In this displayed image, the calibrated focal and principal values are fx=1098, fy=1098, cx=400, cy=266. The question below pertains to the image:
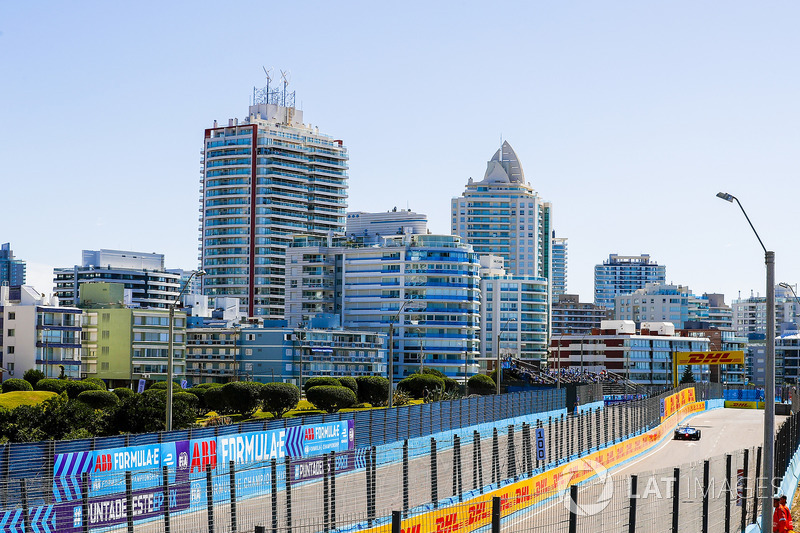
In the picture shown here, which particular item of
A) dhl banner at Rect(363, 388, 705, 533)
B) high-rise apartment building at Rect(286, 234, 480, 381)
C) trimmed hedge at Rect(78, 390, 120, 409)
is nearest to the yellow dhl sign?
high-rise apartment building at Rect(286, 234, 480, 381)

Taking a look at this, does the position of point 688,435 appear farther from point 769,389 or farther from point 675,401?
point 769,389

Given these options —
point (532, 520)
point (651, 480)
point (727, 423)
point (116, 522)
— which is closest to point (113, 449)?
point (116, 522)

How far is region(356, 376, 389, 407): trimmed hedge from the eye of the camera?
106438mm

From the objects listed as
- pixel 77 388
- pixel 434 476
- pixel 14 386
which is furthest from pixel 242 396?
pixel 434 476

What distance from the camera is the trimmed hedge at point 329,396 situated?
94.8m

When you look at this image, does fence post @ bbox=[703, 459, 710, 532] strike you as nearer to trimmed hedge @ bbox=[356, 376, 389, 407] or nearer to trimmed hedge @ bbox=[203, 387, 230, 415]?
trimmed hedge @ bbox=[203, 387, 230, 415]

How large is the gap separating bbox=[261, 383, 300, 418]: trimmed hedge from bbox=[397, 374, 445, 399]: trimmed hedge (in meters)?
20.7

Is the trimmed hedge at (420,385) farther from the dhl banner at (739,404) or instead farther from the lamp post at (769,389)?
the lamp post at (769,389)

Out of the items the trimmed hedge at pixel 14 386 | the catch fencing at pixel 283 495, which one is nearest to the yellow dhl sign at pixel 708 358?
the trimmed hedge at pixel 14 386

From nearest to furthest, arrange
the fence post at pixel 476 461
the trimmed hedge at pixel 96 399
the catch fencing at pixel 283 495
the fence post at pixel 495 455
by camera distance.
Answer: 1. the catch fencing at pixel 283 495
2. the fence post at pixel 476 461
3. the fence post at pixel 495 455
4. the trimmed hedge at pixel 96 399

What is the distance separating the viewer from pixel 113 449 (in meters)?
25.5

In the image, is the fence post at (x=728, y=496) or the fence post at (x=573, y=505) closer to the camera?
the fence post at (x=573, y=505)

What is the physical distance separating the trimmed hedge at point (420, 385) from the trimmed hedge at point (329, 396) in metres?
16.8

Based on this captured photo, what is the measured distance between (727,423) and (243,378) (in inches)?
2787
